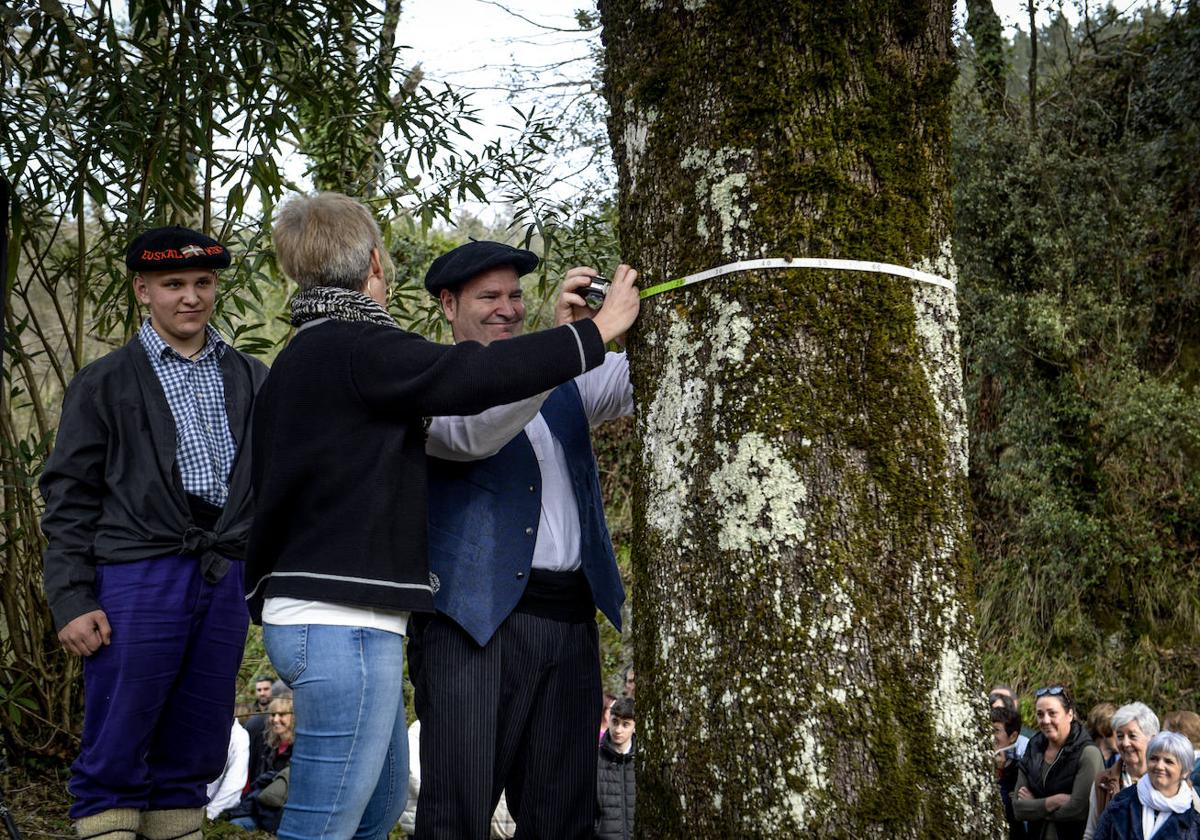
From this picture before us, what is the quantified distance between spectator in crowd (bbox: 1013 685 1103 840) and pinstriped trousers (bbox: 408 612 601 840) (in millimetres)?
4365

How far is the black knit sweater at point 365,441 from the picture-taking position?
2.44 meters

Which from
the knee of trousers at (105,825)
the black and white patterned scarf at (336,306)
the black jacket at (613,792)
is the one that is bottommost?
the black jacket at (613,792)

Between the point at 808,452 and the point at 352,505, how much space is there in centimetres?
101

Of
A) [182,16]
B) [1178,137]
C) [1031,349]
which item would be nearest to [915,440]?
[182,16]

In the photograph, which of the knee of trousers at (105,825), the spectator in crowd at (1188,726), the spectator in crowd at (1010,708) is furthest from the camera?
the spectator in crowd at (1010,708)

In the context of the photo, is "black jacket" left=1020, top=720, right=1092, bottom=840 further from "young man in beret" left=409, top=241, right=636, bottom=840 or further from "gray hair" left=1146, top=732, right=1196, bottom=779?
"young man in beret" left=409, top=241, right=636, bottom=840

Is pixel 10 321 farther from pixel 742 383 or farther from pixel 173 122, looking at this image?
pixel 742 383

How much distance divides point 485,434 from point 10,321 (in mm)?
3144

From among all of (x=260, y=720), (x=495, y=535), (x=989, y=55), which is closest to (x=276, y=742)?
(x=260, y=720)

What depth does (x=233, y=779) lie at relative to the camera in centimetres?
781

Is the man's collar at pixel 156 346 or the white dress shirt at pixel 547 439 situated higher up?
the man's collar at pixel 156 346

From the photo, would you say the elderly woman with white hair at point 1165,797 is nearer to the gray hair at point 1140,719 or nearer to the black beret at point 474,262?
the gray hair at point 1140,719

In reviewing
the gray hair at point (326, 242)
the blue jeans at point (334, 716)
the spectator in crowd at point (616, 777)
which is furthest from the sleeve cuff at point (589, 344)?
the spectator in crowd at point (616, 777)

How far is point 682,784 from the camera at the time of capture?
226 centimetres
